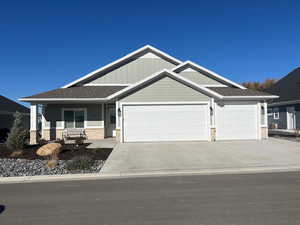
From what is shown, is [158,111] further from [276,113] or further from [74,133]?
[276,113]

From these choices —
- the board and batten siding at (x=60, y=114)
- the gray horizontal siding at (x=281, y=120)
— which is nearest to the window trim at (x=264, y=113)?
the gray horizontal siding at (x=281, y=120)

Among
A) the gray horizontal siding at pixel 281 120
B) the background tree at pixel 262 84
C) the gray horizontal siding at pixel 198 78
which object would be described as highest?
the background tree at pixel 262 84

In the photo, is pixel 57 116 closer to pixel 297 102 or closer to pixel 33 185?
pixel 33 185

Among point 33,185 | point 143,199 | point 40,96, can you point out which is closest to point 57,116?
point 40,96

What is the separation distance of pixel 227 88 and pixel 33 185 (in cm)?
1571

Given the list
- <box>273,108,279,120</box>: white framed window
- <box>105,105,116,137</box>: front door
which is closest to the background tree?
<box>273,108,279,120</box>: white framed window

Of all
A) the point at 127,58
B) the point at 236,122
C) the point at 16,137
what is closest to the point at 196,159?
the point at 236,122

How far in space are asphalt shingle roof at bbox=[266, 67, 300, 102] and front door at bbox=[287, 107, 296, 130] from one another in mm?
1224

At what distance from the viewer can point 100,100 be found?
606 inches

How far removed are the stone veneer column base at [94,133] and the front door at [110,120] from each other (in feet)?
1.93

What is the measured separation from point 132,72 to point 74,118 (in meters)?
6.20

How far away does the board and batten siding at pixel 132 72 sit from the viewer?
60.6 ft

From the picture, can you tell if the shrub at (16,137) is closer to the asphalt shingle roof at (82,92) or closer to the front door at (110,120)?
the asphalt shingle roof at (82,92)

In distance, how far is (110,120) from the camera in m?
17.3
